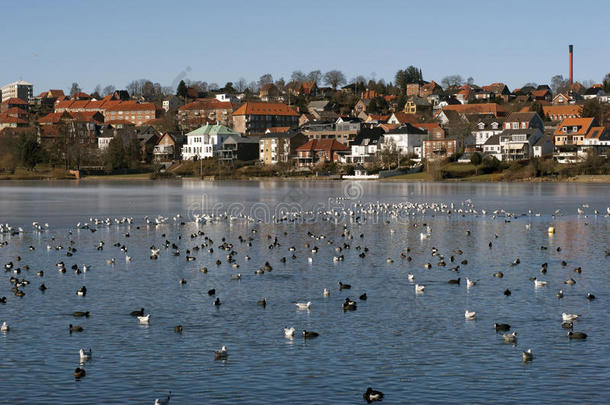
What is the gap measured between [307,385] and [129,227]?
39.1m

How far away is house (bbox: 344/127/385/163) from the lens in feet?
552

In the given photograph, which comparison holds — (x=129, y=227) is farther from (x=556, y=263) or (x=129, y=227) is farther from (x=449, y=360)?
(x=449, y=360)

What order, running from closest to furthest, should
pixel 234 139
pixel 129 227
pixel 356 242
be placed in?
pixel 356 242
pixel 129 227
pixel 234 139

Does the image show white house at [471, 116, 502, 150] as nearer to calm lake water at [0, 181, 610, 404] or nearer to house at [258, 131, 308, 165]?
house at [258, 131, 308, 165]

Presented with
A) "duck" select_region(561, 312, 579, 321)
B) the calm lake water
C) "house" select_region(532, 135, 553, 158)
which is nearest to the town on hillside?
"house" select_region(532, 135, 553, 158)

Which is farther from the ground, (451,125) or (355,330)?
(451,125)

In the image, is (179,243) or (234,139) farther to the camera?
(234,139)

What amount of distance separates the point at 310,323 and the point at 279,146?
156118 millimetres

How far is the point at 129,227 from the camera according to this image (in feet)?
181

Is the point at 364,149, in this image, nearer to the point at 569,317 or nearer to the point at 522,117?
the point at 522,117

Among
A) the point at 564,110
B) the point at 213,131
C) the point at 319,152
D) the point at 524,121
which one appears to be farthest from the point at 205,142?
the point at 564,110

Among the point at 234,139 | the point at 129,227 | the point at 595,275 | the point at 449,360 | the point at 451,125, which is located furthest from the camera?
the point at 234,139

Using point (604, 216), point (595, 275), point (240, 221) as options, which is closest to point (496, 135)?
point (604, 216)

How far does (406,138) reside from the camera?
545ft
